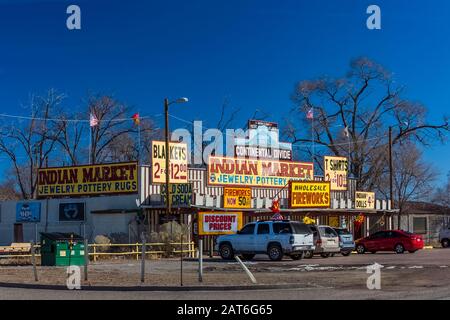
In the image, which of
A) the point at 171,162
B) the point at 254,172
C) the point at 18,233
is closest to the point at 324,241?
the point at 171,162

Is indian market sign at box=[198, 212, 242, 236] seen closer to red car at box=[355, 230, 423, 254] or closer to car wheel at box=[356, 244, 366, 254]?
car wheel at box=[356, 244, 366, 254]

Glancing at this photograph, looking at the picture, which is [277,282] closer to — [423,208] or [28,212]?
[28,212]

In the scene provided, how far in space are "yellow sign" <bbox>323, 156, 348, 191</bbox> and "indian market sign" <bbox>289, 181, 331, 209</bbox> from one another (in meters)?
5.75

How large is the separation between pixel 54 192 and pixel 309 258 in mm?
20452

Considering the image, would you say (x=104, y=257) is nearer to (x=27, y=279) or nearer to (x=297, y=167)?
(x=27, y=279)

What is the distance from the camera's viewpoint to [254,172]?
151 ft

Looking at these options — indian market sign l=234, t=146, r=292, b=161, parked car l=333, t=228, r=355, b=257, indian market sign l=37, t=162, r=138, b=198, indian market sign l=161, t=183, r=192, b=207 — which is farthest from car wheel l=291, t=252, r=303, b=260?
indian market sign l=234, t=146, r=292, b=161

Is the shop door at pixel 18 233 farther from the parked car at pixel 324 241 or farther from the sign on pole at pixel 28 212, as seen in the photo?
the parked car at pixel 324 241

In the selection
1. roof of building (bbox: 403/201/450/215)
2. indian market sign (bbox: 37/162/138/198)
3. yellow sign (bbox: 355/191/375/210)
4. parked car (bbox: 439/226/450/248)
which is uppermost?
indian market sign (bbox: 37/162/138/198)

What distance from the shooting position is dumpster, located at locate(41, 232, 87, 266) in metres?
25.2

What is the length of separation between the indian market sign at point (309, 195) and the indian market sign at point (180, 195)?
343 inches

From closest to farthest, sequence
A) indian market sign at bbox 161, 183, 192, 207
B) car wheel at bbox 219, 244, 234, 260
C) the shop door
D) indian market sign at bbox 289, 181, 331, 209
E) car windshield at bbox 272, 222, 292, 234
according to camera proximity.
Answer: car windshield at bbox 272, 222, 292, 234 → car wheel at bbox 219, 244, 234, 260 → indian market sign at bbox 161, 183, 192, 207 → indian market sign at bbox 289, 181, 331, 209 → the shop door

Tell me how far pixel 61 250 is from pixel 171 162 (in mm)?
16383
